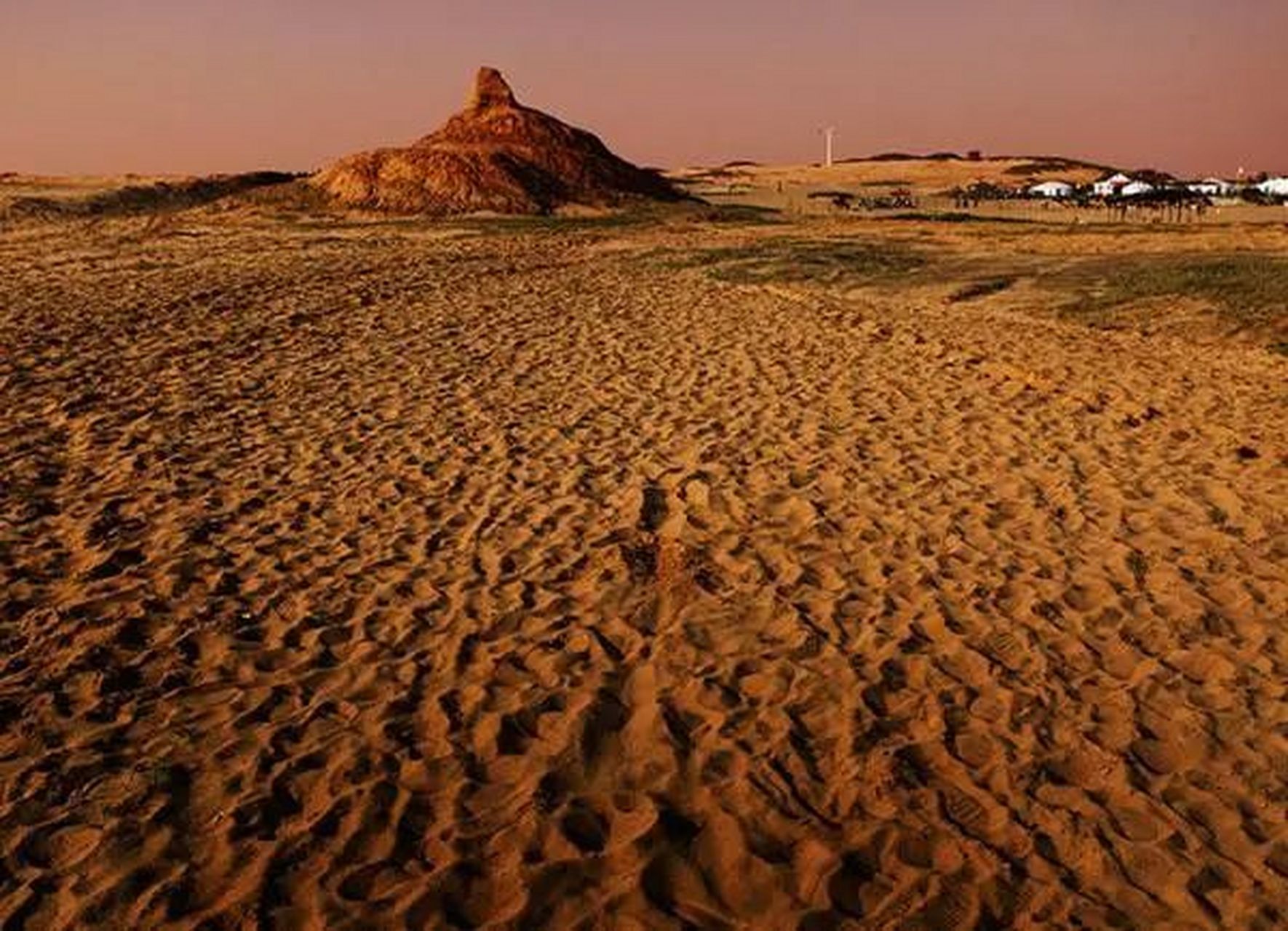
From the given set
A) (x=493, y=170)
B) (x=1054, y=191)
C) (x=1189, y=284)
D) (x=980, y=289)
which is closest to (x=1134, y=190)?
(x=1054, y=191)

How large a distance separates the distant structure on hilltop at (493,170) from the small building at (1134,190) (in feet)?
81.4

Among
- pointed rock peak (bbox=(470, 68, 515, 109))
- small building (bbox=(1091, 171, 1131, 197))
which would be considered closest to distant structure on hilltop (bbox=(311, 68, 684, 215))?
pointed rock peak (bbox=(470, 68, 515, 109))

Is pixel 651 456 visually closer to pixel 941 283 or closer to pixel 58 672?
pixel 58 672

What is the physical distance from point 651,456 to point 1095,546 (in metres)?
4.08

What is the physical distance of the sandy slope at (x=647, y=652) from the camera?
4371 millimetres

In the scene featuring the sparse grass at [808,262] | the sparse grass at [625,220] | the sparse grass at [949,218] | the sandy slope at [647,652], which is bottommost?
the sandy slope at [647,652]

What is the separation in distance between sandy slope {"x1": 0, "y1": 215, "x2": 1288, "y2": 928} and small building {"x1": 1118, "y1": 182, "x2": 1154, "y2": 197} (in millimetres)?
49460

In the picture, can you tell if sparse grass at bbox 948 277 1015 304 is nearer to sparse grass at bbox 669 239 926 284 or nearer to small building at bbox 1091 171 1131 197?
sparse grass at bbox 669 239 926 284

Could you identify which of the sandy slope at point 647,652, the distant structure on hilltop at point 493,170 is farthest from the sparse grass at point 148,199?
the sandy slope at point 647,652

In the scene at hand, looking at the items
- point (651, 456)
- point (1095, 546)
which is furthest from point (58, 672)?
point (1095, 546)

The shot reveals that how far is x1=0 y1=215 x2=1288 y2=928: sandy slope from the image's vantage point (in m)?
4.37

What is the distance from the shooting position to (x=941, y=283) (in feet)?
70.5

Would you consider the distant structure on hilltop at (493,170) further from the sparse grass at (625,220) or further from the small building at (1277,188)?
the small building at (1277,188)

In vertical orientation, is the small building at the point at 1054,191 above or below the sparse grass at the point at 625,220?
above
